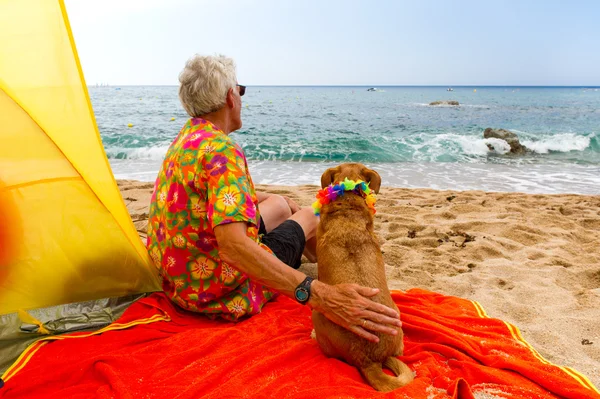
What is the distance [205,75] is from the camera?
2.84 meters

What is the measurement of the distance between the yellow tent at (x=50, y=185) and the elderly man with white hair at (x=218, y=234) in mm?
388

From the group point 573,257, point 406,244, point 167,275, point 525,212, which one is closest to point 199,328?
point 167,275

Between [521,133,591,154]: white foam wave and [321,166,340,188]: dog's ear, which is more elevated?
[321,166,340,188]: dog's ear

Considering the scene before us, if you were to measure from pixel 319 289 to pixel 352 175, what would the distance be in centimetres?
134

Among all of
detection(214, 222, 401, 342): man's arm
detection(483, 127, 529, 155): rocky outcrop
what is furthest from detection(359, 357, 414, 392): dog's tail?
detection(483, 127, 529, 155): rocky outcrop

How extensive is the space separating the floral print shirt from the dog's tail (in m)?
1.05

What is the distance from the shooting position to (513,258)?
4609mm

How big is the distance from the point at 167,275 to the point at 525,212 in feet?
17.5

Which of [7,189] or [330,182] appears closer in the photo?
[7,189]

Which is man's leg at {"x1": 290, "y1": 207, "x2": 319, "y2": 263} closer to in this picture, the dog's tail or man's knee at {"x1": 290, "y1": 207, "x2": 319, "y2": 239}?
man's knee at {"x1": 290, "y1": 207, "x2": 319, "y2": 239}

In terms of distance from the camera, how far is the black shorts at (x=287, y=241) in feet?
11.4

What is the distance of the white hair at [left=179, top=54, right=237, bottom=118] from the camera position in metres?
2.86

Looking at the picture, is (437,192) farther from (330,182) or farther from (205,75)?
(205,75)

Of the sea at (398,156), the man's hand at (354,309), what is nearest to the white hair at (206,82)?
→ the man's hand at (354,309)
